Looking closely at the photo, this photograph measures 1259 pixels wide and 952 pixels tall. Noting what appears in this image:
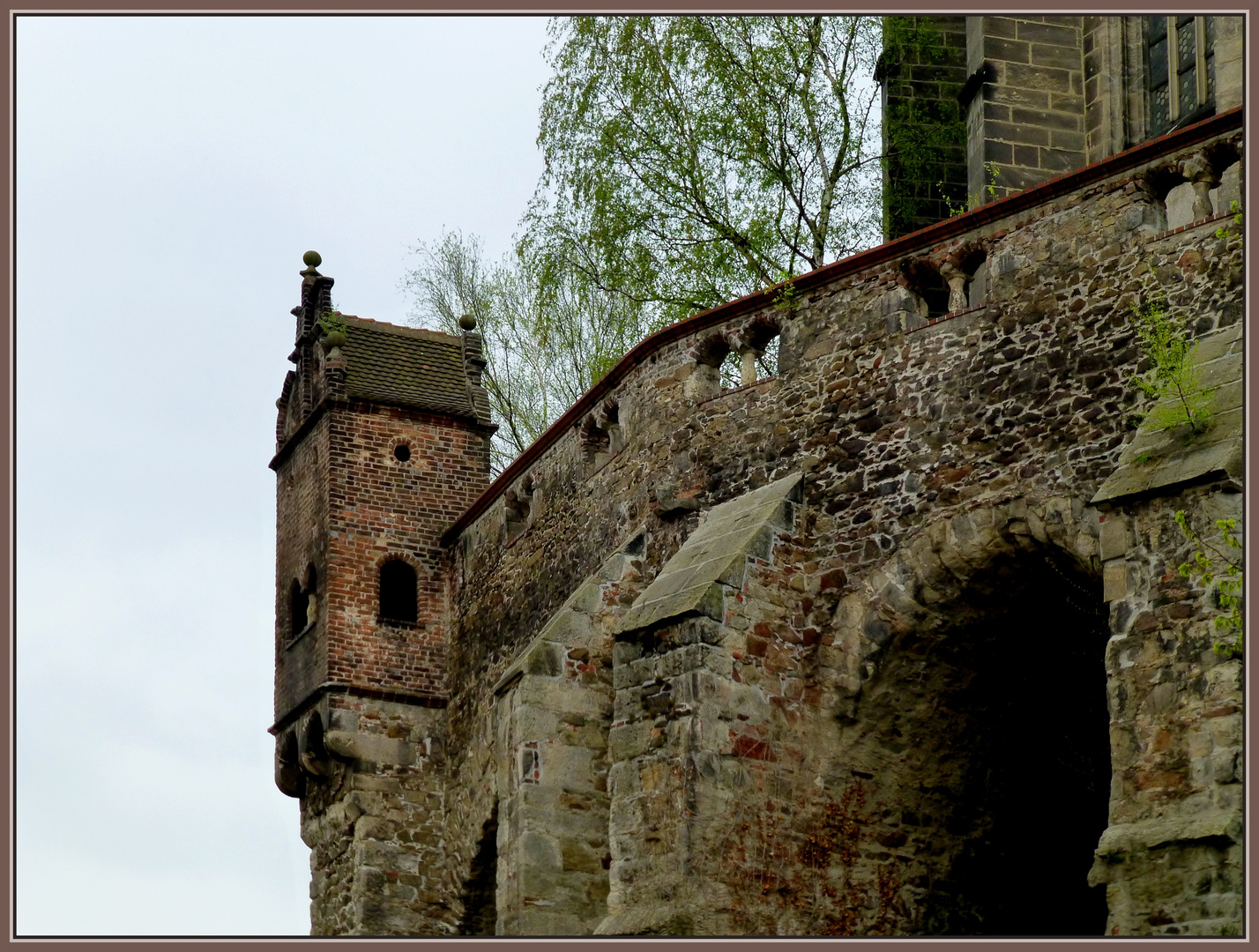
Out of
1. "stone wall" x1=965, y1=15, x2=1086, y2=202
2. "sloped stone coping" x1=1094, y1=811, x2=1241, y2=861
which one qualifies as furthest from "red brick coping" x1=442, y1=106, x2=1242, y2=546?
"stone wall" x1=965, y1=15, x2=1086, y2=202

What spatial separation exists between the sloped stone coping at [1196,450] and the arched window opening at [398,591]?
1040 cm

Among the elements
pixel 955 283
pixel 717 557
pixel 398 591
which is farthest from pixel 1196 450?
pixel 398 591

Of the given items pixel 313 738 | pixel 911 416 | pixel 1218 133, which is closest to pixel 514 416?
pixel 313 738

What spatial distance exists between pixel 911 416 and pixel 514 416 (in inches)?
531

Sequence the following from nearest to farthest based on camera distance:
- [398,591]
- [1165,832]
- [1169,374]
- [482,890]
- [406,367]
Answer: [1165,832], [1169,374], [482,890], [398,591], [406,367]

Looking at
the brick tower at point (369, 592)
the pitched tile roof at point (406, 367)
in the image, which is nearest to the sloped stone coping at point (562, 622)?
the brick tower at point (369, 592)

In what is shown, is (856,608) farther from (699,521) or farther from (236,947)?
(236,947)

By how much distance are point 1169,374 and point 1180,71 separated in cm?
867

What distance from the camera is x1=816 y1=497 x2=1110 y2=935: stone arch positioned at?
47.8ft

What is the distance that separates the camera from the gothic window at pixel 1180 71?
19.9m

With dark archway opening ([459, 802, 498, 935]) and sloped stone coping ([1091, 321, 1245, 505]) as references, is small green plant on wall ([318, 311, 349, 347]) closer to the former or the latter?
dark archway opening ([459, 802, 498, 935])

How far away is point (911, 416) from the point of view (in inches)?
Answer: 596

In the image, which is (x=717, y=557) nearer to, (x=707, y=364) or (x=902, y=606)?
(x=902, y=606)

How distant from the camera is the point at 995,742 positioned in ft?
49.8
